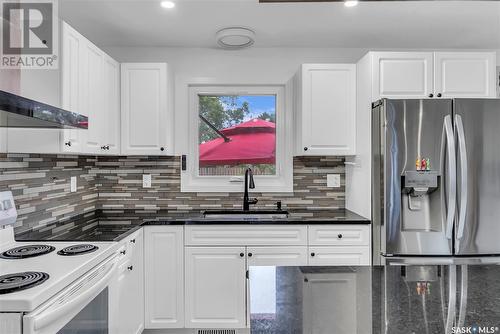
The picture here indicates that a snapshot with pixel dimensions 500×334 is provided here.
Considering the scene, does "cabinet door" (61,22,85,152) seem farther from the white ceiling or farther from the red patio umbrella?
the red patio umbrella

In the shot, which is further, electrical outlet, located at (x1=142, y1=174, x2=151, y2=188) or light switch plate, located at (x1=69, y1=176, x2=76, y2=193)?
electrical outlet, located at (x1=142, y1=174, x2=151, y2=188)

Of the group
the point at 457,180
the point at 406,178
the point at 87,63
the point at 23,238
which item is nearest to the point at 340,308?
the point at 406,178

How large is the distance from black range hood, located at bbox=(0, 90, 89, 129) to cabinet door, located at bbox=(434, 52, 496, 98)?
96.5 inches

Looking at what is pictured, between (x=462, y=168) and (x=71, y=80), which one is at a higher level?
(x=71, y=80)

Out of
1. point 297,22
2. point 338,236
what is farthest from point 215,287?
point 297,22

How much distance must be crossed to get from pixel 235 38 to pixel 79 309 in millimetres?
2201

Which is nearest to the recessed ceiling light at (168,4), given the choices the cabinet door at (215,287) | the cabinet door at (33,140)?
the cabinet door at (33,140)

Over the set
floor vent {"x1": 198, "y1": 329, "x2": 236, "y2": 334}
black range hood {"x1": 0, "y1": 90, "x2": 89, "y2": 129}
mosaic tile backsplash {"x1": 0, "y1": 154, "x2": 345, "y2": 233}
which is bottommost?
floor vent {"x1": 198, "y1": 329, "x2": 236, "y2": 334}

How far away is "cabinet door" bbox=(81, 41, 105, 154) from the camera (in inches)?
85.8

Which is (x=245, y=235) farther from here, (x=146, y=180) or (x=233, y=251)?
(x=146, y=180)

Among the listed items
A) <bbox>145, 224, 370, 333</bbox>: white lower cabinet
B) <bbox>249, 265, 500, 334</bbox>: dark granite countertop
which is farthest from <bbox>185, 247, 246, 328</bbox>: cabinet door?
<bbox>249, 265, 500, 334</bbox>: dark granite countertop

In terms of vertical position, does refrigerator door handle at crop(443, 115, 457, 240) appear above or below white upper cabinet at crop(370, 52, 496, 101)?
below

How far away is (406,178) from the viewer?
218cm

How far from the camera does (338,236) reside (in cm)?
242
